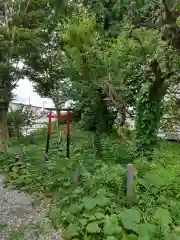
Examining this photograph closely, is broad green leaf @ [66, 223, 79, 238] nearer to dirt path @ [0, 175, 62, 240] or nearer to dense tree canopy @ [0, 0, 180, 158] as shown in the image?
dirt path @ [0, 175, 62, 240]

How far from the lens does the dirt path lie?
349 centimetres

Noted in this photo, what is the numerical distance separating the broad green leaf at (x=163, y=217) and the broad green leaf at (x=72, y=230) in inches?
36.9

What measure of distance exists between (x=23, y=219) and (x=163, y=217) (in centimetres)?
170

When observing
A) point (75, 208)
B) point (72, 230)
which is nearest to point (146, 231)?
point (72, 230)

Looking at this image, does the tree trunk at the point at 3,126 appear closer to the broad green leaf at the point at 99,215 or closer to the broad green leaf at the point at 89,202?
the broad green leaf at the point at 89,202

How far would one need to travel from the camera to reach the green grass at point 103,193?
3.39 m

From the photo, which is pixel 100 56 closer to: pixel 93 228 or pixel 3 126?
pixel 3 126

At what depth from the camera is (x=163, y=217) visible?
365cm

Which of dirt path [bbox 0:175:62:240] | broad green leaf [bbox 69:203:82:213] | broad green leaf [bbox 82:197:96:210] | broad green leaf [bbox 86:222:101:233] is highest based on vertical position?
broad green leaf [bbox 82:197:96:210]

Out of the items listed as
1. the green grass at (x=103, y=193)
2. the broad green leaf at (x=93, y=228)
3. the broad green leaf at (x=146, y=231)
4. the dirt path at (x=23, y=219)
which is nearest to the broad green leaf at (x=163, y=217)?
the green grass at (x=103, y=193)

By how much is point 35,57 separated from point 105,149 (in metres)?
4.68

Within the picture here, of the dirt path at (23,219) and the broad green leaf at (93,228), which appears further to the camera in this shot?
the dirt path at (23,219)

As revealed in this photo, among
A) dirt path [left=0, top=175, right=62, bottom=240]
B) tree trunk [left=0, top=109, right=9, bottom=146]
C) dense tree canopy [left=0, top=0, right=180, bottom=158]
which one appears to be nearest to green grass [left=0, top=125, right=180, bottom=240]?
dirt path [left=0, top=175, right=62, bottom=240]

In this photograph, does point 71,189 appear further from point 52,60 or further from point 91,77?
point 52,60
